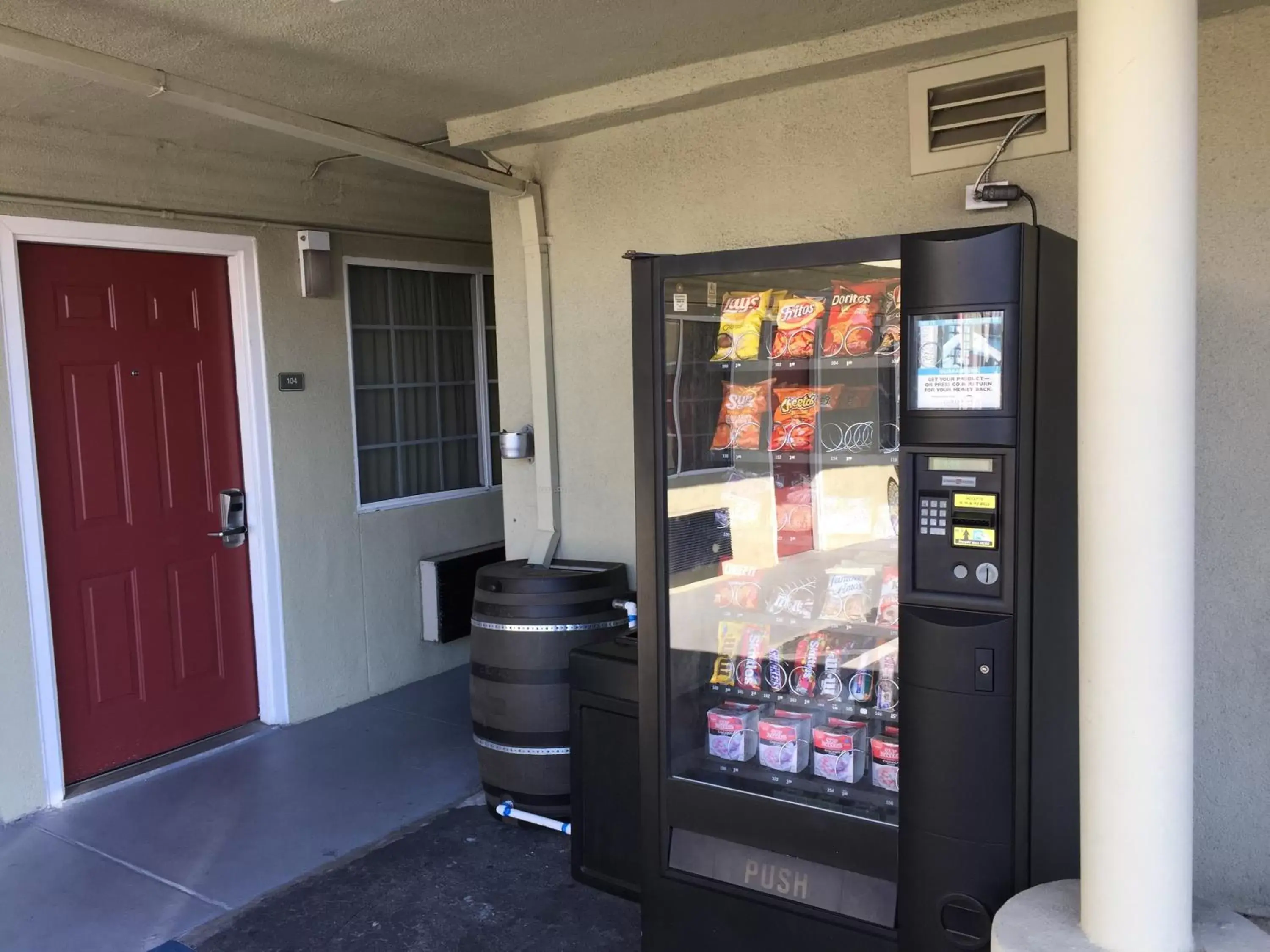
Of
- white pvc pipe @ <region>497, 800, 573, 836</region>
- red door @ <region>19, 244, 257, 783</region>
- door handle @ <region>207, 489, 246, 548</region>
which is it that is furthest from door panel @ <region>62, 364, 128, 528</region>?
white pvc pipe @ <region>497, 800, 573, 836</region>

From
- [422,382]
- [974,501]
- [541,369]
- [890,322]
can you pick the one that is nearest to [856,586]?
[974,501]

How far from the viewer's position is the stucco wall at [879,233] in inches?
97.0

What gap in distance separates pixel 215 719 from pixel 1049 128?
401cm

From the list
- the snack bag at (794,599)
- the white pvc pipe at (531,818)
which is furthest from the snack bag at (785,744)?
the white pvc pipe at (531,818)

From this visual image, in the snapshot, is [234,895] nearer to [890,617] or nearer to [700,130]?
[890,617]

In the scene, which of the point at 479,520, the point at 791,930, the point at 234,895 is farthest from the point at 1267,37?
the point at 479,520

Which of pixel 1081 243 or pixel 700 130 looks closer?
pixel 1081 243

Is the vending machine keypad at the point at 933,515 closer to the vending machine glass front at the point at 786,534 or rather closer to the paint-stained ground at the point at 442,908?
the vending machine glass front at the point at 786,534

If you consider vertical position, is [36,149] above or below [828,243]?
above

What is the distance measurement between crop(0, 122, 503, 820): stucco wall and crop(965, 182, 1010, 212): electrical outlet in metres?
2.85

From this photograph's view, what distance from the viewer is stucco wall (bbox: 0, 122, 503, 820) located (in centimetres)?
367

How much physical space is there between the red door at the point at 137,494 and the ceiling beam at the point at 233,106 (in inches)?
48.3

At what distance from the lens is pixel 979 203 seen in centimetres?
273

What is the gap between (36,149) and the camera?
3.66m
